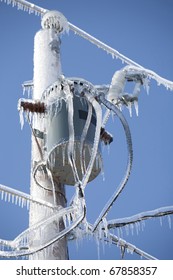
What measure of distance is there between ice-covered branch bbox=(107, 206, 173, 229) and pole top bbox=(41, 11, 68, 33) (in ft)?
15.1

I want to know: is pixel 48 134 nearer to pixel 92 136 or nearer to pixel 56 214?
pixel 92 136

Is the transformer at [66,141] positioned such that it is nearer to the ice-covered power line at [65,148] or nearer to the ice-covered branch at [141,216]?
the ice-covered power line at [65,148]

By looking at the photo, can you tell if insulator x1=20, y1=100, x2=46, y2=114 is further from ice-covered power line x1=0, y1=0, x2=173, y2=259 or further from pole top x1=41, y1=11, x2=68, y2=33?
pole top x1=41, y1=11, x2=68, y2=33

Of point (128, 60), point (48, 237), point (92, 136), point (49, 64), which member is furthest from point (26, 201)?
point (128, 60)

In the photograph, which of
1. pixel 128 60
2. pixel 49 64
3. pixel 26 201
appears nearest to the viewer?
pixel 26 201

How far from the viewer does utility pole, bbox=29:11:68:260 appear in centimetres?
997

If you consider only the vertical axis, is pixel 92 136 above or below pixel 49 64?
below

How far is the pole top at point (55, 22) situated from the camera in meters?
12.9

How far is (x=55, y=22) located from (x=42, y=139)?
2770mm

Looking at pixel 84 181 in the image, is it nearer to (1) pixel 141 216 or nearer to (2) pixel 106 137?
(1) pixel 141 216

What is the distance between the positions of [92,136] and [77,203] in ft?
5.74

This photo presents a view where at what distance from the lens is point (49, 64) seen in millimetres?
12086

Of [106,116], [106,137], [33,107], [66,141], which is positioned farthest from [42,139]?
[106,116]
